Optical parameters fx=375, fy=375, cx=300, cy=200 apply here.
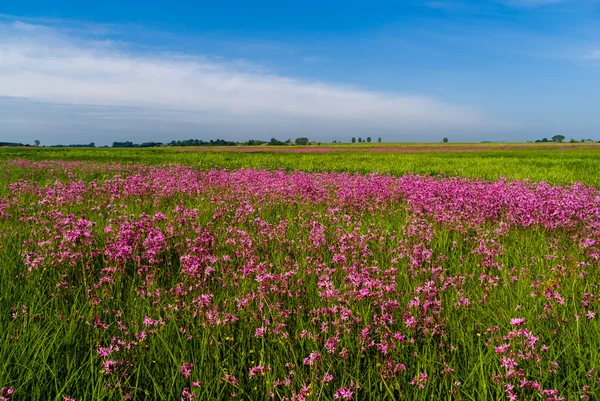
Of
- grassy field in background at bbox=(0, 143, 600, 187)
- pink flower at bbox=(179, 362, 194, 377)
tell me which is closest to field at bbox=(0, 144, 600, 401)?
pink flower at bbox=(179, 362, 194, 377)

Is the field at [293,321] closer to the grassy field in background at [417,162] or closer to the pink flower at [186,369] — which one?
the pink flower at [186,369]

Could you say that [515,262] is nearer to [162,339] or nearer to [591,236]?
[591,236]

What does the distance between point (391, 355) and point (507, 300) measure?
1.63 meters

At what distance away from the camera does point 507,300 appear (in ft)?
11.9

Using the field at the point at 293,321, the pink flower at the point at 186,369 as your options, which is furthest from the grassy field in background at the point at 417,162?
the pink flower at the point at 186,369

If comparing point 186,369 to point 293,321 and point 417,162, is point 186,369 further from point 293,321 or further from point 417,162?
point 417,162

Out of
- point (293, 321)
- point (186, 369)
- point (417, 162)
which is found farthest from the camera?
point (417, 162)

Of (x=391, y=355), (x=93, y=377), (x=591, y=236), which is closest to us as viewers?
(x=93, y=377)

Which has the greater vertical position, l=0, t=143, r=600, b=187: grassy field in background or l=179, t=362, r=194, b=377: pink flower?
l=0, t=143, r=600, b=187: grassy field in background

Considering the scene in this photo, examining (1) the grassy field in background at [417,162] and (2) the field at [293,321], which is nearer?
(2) the field at [293,321]

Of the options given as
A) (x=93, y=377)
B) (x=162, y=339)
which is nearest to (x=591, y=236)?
(x=162, y=339)

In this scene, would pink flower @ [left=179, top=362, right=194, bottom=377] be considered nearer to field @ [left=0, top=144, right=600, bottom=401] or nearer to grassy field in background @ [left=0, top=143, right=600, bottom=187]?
field @ [left=0, top=144, right=600, bottom=401]

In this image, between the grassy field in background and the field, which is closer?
the field

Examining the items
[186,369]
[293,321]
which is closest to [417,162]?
[293,321]
